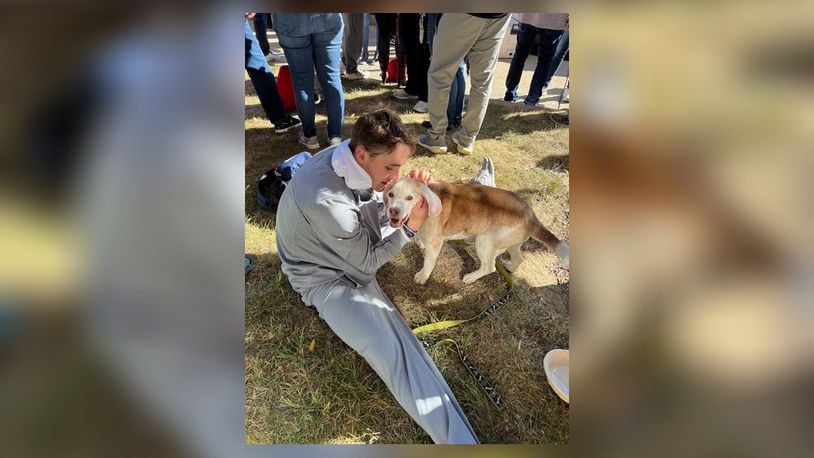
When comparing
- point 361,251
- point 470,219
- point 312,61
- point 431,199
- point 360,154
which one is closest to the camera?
point 312,61

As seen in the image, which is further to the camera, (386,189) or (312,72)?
(386,189)

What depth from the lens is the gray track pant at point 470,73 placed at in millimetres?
1047

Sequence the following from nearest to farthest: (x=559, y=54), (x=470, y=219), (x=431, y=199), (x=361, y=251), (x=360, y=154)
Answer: (x=559, y=54), (x=360, y=154), (x=361, y=251), (x=431, y=199), (x=470, y=219)

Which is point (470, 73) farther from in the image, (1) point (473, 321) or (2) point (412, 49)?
(1) point (473, 321)

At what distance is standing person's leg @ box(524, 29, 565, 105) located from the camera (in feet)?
2.85

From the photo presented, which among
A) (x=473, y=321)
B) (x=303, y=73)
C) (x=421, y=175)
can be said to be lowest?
(x=473, y=321)

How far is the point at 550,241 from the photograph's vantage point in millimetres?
1121

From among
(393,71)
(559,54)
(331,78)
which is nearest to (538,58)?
(559,54)

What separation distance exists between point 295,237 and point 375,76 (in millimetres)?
633

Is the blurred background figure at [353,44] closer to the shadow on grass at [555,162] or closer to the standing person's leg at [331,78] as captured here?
the standing person's leg at [331,78]

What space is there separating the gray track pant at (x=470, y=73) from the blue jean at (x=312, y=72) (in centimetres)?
30

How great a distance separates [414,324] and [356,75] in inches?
34.7

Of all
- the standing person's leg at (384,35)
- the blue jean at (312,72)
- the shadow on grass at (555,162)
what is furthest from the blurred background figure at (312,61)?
the shadow on grass at (555,162)
